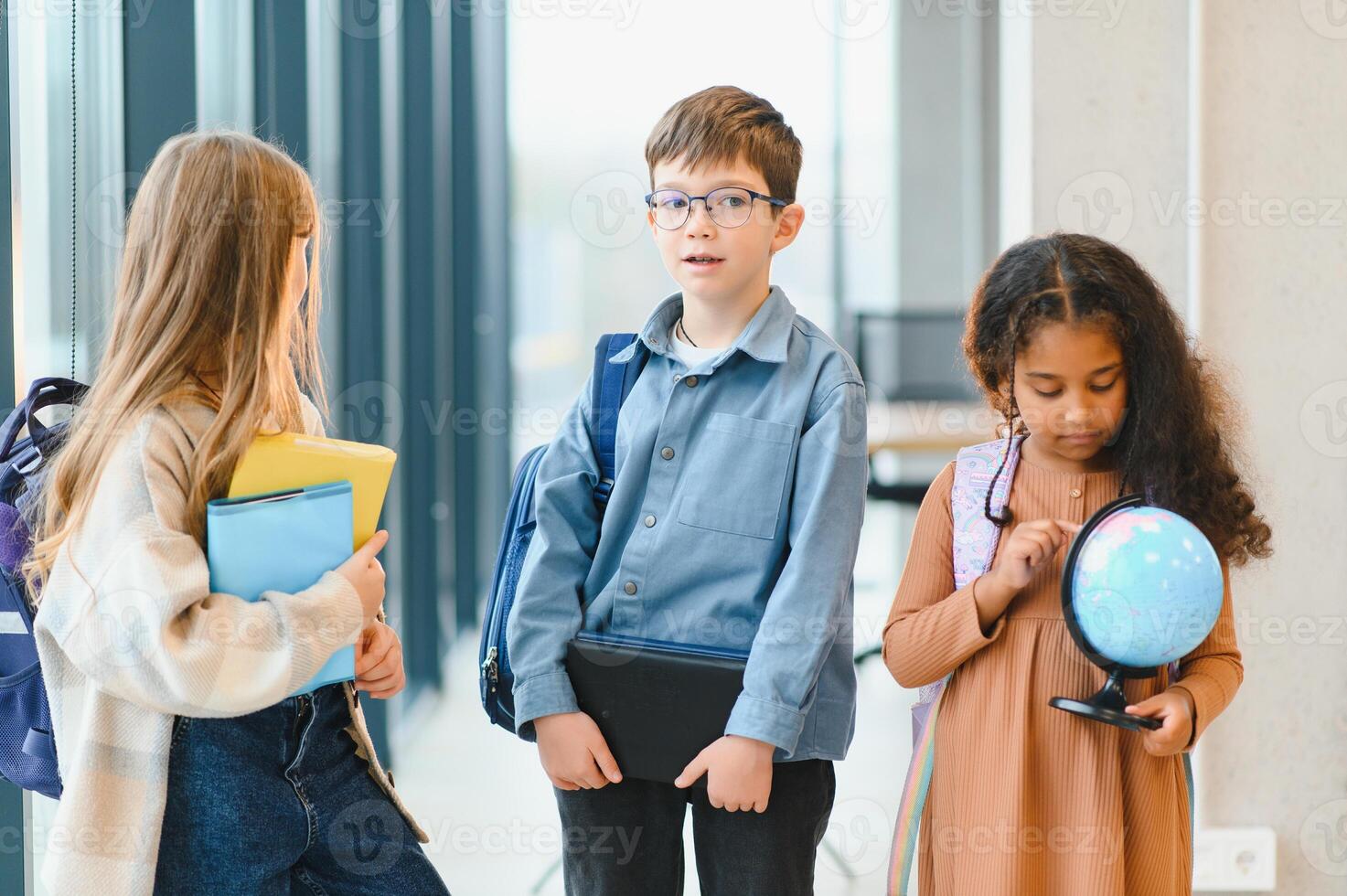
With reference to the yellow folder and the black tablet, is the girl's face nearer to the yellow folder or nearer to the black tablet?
the black tablet

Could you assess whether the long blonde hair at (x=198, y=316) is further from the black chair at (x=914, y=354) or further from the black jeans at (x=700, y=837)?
the black chair at (x=914, y=354)

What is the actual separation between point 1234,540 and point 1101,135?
1.07 metres

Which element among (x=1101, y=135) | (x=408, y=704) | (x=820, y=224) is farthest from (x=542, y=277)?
(x=1101, y=135)

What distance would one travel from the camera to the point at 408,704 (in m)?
3.94

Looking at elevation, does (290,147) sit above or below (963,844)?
above

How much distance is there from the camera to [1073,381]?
1.41 metres

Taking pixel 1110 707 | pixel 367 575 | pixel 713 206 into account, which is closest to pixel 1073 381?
pixel 1110 707

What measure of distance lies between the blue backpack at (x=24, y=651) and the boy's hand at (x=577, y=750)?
0.60 metres

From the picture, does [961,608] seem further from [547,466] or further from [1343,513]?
[1343,513]

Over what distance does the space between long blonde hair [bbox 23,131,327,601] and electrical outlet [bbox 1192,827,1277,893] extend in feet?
6.46

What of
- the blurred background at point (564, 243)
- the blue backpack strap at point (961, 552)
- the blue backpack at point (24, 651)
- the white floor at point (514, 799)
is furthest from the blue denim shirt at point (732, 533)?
the white floor at point (514, 799)

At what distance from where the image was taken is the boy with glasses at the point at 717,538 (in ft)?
4.73

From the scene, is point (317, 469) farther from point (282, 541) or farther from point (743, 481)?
point (743, 481)

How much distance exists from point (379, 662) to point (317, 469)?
0.32 m
